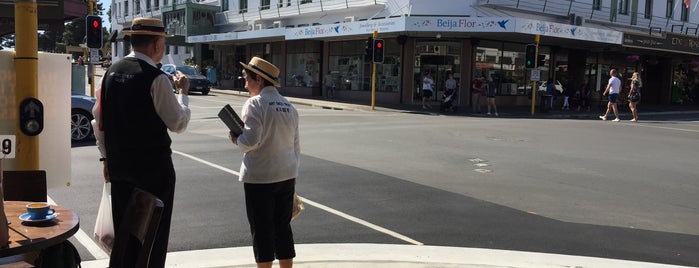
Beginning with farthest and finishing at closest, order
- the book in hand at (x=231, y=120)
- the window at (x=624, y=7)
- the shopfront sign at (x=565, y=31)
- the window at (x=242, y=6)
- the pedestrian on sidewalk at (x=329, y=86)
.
Result: the window at (x=242, y=6) → the window at (x=624, y=7) → the pedestrian on sidewalk at (x=329, y=86) → the shopfront sign at (x=565, y=31) → the book in hand at (x=231, y=120)

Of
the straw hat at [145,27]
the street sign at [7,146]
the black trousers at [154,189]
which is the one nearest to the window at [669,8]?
the straw hat at [145,27]

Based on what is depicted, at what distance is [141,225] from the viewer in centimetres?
275

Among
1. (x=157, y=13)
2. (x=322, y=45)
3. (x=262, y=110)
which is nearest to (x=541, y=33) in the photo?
(x=322, y=45)

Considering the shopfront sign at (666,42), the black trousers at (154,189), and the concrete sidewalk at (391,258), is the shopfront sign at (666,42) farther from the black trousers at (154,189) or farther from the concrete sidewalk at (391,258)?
the black trousers at (154,189)

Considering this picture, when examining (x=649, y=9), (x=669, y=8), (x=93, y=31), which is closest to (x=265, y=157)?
(x=93, y=31)

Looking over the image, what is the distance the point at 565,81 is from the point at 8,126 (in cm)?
3433

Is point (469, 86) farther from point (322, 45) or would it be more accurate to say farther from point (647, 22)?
point (647, 22)

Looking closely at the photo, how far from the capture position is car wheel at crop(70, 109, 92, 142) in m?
11.7

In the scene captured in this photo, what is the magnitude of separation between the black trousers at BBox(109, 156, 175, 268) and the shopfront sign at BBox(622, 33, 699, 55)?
30289 millimetres

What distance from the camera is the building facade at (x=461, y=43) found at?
92.5 feet

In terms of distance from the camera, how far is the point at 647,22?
38688 mm

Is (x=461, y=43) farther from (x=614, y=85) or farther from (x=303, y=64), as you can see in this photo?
(x=303, y=64)

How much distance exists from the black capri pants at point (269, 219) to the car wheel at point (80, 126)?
891 centimetres

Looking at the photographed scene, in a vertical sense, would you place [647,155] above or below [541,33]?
→ below
